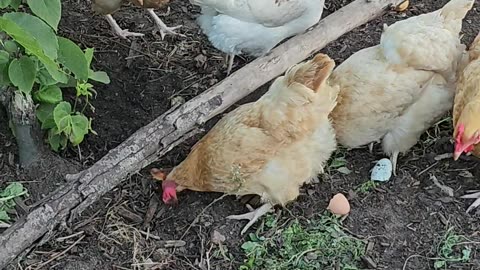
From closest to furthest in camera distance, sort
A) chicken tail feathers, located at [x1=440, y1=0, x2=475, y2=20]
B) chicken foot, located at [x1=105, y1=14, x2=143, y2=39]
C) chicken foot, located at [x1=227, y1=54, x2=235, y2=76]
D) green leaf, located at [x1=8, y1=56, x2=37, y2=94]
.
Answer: green leaf, located at [x1=8, y1=56, x2=37, y2=94] < chicken tail feathers, located at [x1=440, y1=0, x2=475, y2=20] < chicken foot, located at [x1=227, y1=54, x2=235, y2=76] < chicken foot, located at [x1=105, y1=14, x2=143, y2=39]

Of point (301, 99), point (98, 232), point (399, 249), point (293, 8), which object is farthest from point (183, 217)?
point (293, 8)

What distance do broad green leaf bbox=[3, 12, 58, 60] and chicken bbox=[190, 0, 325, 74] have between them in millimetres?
1178

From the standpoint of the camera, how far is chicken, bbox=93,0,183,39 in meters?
3.69

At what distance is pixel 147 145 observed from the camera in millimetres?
2887

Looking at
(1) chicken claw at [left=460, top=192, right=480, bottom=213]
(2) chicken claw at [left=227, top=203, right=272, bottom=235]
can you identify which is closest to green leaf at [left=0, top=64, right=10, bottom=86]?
(2) chicken claw at [left=227, top=203, right=272, bottom=235]

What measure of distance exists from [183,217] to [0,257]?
2.63 ft

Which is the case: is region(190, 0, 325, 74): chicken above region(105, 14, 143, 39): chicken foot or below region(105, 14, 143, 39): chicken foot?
above

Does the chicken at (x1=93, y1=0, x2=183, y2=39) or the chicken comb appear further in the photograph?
the chicken at (x1=93, y1=0, x2=183, y2=39)

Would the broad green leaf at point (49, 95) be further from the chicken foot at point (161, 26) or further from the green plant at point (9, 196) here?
the chicken foot at point (161, 26)

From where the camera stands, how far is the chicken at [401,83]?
3.09 m

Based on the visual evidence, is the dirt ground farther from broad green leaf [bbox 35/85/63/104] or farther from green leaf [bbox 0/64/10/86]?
green leaf [bbox 0/64/10/86]

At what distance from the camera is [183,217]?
3.08 metres

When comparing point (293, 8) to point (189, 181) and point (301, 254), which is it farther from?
point (301, 254)

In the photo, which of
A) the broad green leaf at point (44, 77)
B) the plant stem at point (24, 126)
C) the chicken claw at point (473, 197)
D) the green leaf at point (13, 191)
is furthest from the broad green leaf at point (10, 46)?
the chicken claw at point (473, 197)
